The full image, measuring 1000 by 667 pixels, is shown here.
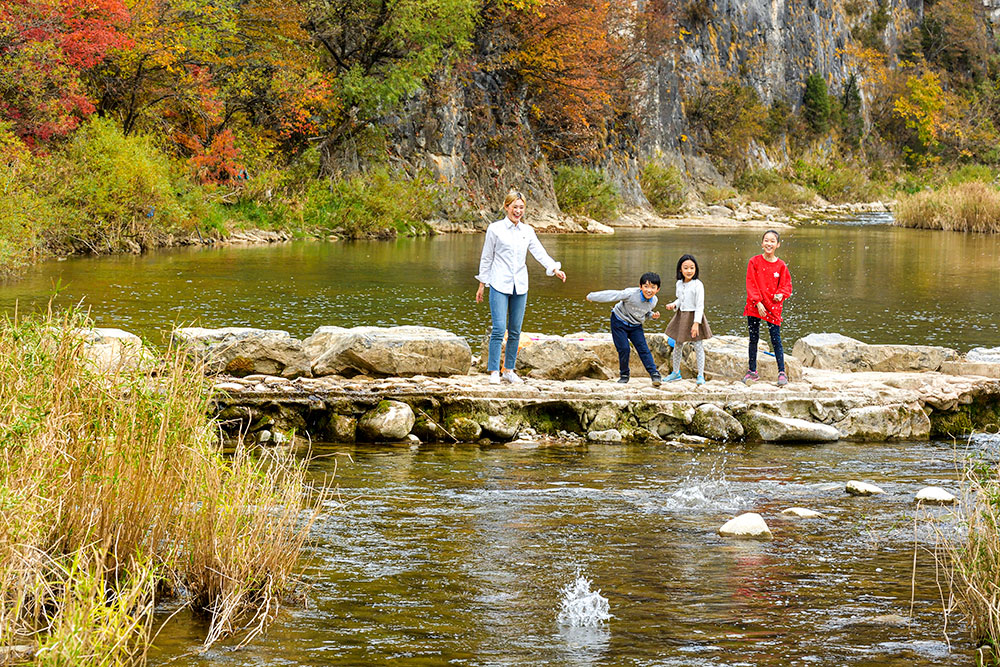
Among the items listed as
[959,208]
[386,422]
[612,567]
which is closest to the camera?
[612,567]

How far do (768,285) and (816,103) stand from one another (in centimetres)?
8811

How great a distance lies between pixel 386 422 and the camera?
1084 centimetres

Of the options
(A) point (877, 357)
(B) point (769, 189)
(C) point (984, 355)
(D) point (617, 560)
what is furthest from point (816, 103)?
(D) point (617, 560)

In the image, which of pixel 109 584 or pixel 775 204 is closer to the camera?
pixel 109 584

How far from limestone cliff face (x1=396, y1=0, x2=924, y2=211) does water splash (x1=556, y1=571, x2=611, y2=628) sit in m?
43.2

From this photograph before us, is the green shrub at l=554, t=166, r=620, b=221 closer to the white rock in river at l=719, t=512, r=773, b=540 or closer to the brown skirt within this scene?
the brown skirt

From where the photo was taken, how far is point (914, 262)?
33375 millimetres

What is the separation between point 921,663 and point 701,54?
81079 millimetres

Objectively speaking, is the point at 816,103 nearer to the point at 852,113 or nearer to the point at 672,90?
the point at 852,113

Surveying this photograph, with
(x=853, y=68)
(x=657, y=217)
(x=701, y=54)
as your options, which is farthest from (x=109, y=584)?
(x=853, y=68)

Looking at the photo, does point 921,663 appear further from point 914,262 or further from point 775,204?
point 775,204

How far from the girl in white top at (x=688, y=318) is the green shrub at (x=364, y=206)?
97.3 feet

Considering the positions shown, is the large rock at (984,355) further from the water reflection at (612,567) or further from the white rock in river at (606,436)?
the white rock in river at (606,436)

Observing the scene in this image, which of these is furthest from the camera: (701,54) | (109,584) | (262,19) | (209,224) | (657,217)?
(701,54)
